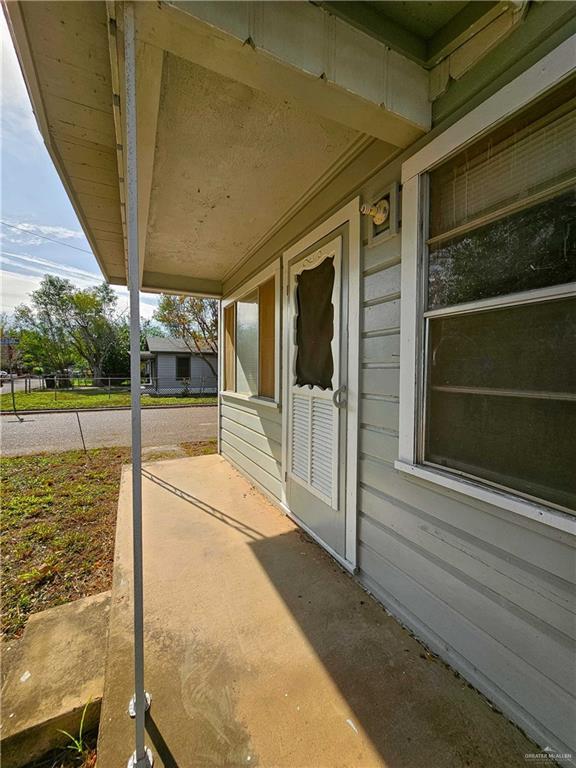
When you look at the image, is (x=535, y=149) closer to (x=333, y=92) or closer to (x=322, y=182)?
(x=333, y=92)

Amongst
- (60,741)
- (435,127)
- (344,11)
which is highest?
(344,11)

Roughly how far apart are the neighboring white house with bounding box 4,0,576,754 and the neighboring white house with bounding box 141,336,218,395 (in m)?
16.8

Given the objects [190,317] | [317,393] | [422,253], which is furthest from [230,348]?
[190,317]

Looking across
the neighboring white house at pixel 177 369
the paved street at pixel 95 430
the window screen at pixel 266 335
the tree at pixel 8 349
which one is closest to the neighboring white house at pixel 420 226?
the window screen at pixel 266 335

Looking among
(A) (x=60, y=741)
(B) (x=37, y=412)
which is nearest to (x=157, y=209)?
(A) (x=60, y=741)

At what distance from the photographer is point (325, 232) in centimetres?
220

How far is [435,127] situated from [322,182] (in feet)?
2.83

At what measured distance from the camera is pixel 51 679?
1354 millimetres

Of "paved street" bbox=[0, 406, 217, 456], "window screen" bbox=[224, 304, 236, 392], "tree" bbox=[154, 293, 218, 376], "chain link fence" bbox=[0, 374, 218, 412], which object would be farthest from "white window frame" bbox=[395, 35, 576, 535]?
"tree" bbox=[154, 293, 218, 376]

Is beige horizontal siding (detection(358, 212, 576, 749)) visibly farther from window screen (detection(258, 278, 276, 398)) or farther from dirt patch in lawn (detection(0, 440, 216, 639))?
dirt patch in lawn (detection(0, 440, 216, 639))

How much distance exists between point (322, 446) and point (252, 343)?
1859 millimetres

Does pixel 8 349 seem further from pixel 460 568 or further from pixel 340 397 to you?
pixel 460 568

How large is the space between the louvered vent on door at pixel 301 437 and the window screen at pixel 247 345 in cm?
115

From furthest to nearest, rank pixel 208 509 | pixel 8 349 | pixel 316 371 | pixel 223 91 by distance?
1. pixel 8 349
2. pixel 208 509
3. pixel 316 371
4. pixel 223 91
